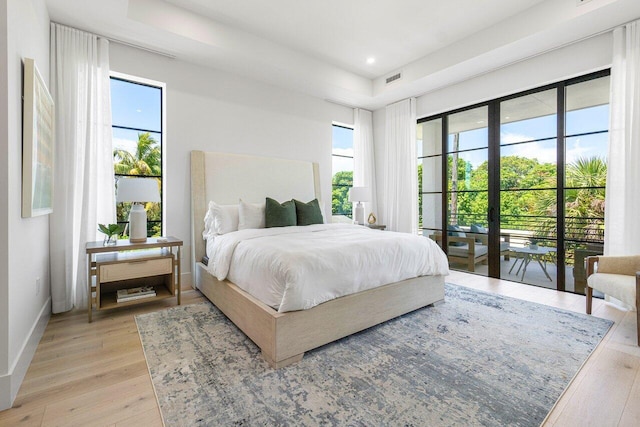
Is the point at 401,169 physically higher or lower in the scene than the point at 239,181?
higher

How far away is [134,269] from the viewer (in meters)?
2.79

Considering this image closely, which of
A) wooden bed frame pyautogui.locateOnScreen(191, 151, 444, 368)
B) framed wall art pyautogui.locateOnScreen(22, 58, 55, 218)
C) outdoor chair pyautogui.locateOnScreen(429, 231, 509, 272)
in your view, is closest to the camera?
framed wall art pyautogui.locateOnScreen(22, 58, 55, 218)

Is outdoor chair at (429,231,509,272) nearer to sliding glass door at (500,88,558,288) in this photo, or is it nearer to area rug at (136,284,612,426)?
sliding glass door at (500,88,558,288)

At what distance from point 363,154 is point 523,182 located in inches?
100

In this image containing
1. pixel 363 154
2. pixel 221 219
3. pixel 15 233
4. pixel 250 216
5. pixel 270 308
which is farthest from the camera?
pixel 363 154

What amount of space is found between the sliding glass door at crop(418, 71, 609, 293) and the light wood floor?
1.13 meters

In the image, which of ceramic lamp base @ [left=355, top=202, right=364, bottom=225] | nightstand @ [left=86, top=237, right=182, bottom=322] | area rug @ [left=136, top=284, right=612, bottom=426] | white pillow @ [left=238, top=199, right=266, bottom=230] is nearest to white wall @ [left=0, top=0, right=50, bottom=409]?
nightstand @ [left=86, top=237, right=182, bottom=322]

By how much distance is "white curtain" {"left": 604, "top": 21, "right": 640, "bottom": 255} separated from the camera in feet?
9.41

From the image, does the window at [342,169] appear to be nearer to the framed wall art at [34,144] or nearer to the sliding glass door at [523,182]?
the sliding glass door at [523,182]

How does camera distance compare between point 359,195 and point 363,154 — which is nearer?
point 359,195

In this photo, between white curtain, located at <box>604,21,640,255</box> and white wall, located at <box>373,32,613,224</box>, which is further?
white wall, located at <box>373,32,613,224</box>

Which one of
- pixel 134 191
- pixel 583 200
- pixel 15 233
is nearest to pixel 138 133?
pixel 134 191

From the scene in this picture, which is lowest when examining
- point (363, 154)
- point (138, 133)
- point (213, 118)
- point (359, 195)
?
point (359, 195)

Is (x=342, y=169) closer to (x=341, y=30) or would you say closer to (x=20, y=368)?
(x=341, y=30)
